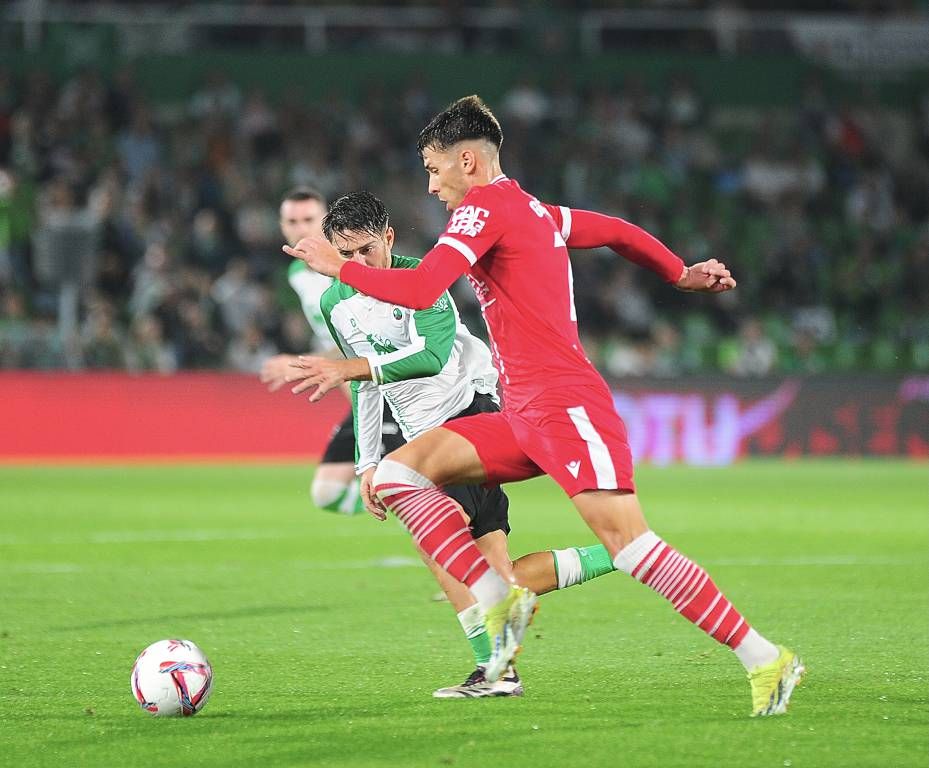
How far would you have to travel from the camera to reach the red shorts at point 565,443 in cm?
554

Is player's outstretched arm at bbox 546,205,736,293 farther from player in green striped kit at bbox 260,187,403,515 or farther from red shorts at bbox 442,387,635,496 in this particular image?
player in green striped kit at bbox 260,187,403,515

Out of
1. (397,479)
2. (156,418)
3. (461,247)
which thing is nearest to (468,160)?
(461,247)

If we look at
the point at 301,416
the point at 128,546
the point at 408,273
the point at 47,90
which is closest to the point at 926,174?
the point at 301,416

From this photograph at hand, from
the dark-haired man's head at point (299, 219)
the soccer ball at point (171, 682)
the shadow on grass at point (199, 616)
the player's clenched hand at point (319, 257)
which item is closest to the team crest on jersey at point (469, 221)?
the player's clenched hand at point (319, 257)

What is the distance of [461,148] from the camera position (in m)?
5.80

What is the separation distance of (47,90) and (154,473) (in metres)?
6.72

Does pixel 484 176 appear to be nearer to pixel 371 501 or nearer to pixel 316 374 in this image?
pixel 316 374

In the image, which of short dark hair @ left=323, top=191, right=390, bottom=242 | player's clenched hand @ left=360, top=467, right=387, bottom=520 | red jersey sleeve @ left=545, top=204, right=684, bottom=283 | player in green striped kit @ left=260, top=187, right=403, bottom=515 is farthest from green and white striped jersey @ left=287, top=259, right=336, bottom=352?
red jersey sleeve @ left=545, top=204, right=684, bottom=283

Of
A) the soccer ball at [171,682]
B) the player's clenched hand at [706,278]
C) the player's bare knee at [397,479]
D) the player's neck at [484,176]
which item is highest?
the player's neck at [484,176]

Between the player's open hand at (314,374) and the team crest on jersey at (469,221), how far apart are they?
24.2 inches

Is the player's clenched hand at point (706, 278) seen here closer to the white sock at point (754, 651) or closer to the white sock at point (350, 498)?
the white sock at point (754, 651)

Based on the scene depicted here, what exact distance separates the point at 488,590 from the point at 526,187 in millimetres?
18135

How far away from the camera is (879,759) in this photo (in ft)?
16.0

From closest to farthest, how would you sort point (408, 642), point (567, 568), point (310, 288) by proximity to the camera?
point (567, 568) < point (408, 642) < point (310, 288)
